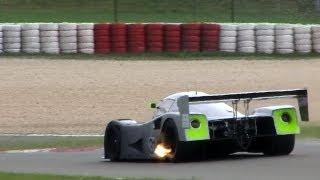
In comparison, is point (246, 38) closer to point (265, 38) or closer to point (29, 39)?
point (265, 38)

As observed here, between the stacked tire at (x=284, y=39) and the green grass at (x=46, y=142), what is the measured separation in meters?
12.6

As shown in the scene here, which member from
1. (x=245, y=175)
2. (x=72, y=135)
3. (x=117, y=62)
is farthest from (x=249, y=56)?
(x=245, y=175)

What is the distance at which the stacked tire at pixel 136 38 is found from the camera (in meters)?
30.9

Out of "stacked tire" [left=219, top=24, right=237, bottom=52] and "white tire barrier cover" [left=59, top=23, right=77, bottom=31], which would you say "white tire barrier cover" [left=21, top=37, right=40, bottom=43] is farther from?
"stacked tire" [left=219, top=24, right=237, bottom=52]

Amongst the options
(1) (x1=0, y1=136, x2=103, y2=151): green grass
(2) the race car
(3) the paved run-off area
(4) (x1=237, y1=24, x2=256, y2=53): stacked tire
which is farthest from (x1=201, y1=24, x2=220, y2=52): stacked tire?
(2) the race car

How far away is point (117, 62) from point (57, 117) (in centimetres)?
840

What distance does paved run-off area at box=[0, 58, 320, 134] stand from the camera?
72.4ft

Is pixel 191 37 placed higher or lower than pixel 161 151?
higher

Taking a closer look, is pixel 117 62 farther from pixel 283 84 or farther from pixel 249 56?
pixel 283 84

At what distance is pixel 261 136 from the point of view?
12.7m

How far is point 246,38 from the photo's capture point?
3075 centimetres

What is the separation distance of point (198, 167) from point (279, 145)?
1510 mm

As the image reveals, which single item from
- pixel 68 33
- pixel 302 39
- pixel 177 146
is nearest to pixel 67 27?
pixel 68 33

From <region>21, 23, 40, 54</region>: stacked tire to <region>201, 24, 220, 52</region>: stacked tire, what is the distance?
5.05 meters
